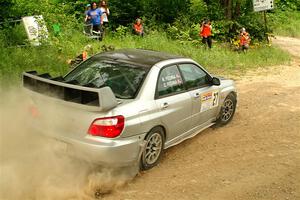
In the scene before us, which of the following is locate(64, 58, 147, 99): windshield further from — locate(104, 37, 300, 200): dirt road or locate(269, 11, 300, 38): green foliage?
locate(269, 11, 300, 38): green foliage

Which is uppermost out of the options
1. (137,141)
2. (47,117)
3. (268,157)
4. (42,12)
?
(42,12)

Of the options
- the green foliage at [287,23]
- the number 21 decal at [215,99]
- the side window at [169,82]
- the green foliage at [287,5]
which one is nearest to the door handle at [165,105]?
the side window at [169,82]

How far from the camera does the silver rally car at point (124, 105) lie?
5.34m

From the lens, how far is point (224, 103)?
793 cm

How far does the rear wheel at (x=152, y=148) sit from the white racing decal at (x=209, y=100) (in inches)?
47.7

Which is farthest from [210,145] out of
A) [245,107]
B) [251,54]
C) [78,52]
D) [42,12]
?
[251,54]

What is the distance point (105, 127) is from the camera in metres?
5.31

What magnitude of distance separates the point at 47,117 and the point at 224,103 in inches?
142

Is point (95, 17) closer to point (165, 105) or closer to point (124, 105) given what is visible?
point (165, 105)

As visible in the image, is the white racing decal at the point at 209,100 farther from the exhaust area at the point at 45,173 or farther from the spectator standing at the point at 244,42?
the spectator standing at the point at 244,42

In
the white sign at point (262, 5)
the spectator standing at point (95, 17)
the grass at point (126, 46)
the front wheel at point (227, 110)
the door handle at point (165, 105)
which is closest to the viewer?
the door handle at point (165, 105)

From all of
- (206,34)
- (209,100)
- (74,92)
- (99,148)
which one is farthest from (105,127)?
(206,34)

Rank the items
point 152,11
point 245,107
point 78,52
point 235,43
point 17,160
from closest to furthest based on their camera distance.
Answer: point 17,160, point 245,107, point 78,52, point 235,43, point 152,11

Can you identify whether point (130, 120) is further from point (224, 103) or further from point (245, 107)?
point (245, 107)
